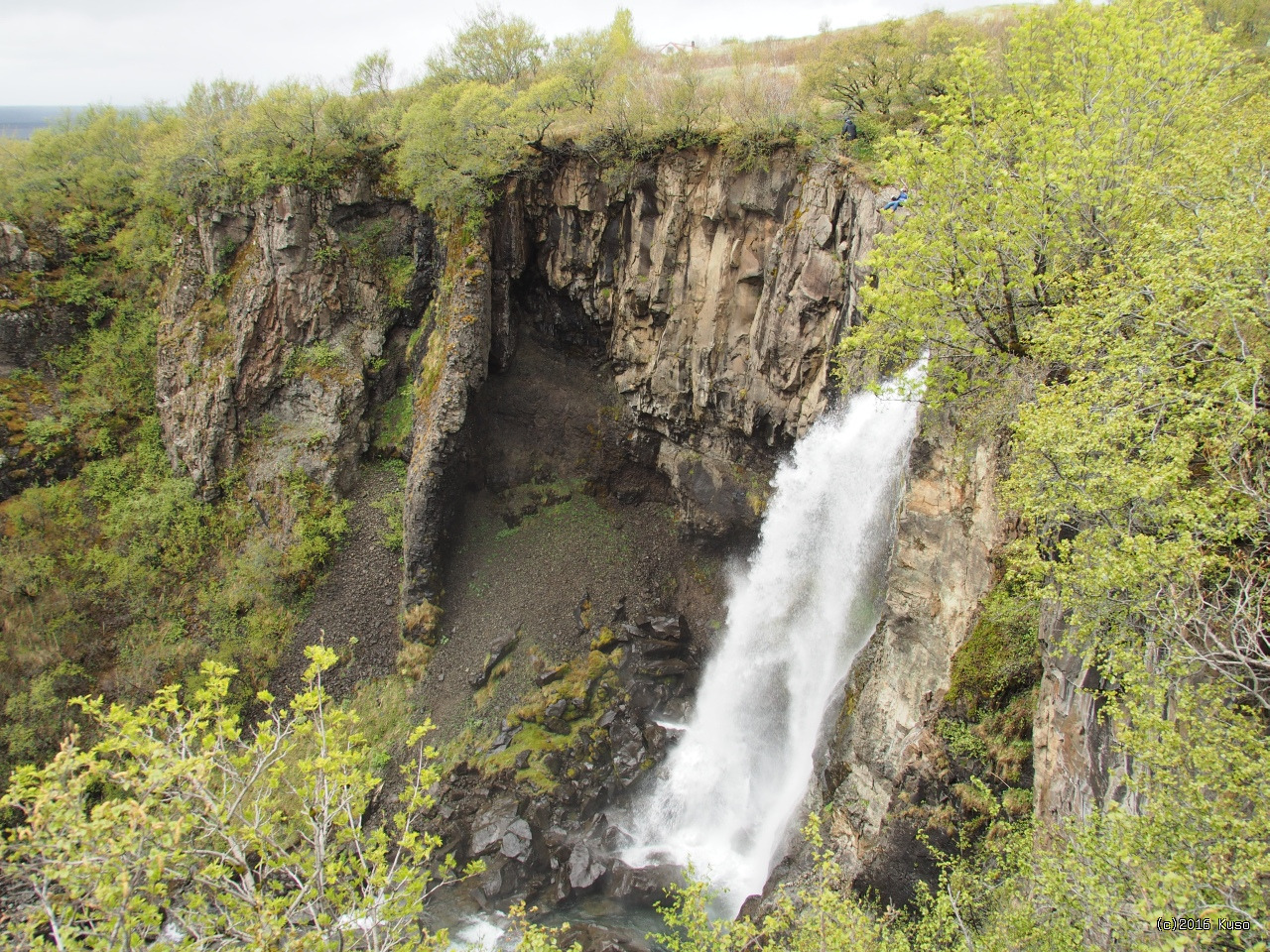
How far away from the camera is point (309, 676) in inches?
237

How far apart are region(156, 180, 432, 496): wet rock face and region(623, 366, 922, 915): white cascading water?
48.8ft

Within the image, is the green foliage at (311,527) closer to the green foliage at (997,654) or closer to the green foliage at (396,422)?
the green foliage at (396,422)

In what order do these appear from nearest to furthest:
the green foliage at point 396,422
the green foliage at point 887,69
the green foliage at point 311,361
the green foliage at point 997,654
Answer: the green foliage at point 997,654, the green foliage at point 887,69, the green foliage at point 311,361, the green foliage at point 396,422

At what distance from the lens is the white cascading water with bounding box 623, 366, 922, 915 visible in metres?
15.0

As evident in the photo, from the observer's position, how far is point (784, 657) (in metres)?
18.1

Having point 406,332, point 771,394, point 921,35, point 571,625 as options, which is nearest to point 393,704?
point 571,625

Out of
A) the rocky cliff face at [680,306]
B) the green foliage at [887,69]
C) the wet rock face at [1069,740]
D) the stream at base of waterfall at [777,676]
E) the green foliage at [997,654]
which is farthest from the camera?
the rocky cliff face at [680,306]

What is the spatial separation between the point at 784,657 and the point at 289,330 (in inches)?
795

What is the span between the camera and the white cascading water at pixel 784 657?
15.0 metres

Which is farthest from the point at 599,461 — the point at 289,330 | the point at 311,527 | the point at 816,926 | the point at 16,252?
the point at 16,252

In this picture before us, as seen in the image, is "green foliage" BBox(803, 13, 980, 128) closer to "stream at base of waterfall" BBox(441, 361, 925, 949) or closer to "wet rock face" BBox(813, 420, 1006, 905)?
"stream at base of waterfall" BBox(441, 361, 925, 949)

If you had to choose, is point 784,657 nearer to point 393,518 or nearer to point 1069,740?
point 1069,740

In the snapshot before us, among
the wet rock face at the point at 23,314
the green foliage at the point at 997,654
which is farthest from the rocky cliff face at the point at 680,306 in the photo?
the wet rock face at the point at 23,314

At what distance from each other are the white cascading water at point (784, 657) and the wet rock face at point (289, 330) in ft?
48.8
